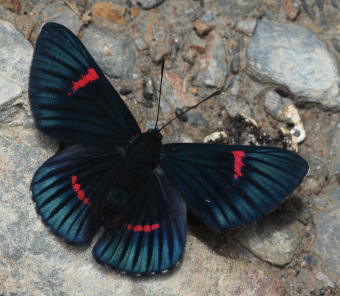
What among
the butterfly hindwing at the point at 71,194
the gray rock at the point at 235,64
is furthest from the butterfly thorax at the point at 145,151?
the gray rock at the point at 235,64

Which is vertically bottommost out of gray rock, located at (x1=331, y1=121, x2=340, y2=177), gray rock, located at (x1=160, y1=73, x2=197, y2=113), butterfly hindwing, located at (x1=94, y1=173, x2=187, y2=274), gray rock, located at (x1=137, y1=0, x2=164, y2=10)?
gray rock, located at (x1=331, y1=121, x2=340, y2=177)

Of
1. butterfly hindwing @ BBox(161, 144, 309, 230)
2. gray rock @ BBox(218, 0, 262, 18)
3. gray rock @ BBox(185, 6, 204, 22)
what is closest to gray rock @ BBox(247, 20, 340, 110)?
gray rock @ BBox(218, 0, 262, 18)

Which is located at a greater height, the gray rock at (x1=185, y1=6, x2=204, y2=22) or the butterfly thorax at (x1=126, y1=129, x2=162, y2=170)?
the gray rock at (x1=185, y1=6, x2=204, y2=22)

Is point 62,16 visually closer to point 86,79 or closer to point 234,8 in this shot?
point 86,79

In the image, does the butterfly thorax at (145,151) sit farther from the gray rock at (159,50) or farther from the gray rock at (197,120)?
the gray rock at (159,50)

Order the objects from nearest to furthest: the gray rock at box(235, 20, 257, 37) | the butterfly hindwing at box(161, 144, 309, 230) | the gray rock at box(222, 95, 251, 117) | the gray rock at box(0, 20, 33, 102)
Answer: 1. the butterfly hindwing at box(161, 144, 309, 230)
2. the gray rock at box(0, 20, 33, 102)
3. the gray rock at box(222, 95, 251, 117)
4. the gray rock at box(235, 20, 257, 37)

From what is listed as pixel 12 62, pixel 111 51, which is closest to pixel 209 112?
pixel 111 51

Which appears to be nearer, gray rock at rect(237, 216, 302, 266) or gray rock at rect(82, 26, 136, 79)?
gray rock at rect(237, 216, 302, 266)

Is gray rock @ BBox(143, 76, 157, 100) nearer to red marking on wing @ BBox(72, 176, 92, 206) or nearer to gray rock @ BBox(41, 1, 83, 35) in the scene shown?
gray rock @ BBox(41, 1, 83, 35)
